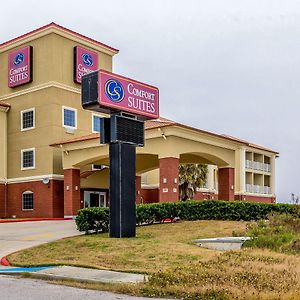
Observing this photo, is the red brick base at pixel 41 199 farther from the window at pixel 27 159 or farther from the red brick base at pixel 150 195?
the red brick base at pixel 150 195

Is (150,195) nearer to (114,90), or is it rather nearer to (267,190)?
(267,190)

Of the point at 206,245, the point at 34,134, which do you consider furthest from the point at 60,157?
the point at 206,245

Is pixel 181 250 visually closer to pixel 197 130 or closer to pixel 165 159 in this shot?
pixel 165 159

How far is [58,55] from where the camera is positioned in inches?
1609

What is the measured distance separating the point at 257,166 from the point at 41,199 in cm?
1957

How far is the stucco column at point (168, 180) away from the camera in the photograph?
31.8 m

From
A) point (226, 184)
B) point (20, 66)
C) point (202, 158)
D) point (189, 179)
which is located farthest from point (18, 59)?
point (226, 184)

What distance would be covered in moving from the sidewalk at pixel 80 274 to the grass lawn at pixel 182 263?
35 centimetres

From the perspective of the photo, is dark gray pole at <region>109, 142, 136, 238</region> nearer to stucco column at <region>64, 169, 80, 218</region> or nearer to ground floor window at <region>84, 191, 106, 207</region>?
stucco column at <region>64, 169, 80, 218</region>

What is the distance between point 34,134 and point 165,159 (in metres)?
13.7

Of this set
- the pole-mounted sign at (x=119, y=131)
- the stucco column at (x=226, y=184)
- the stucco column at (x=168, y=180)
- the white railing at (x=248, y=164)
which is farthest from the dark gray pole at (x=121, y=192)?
the white railing at (x=248, y=164)

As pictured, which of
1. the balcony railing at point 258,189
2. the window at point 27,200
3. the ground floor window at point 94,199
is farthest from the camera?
the balcony railing at point 258,189

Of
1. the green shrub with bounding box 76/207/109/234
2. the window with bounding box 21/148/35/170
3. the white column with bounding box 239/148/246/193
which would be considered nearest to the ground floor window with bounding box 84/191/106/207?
the window with bounding box 21/148/35/170

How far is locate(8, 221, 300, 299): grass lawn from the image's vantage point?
999 centimetres
